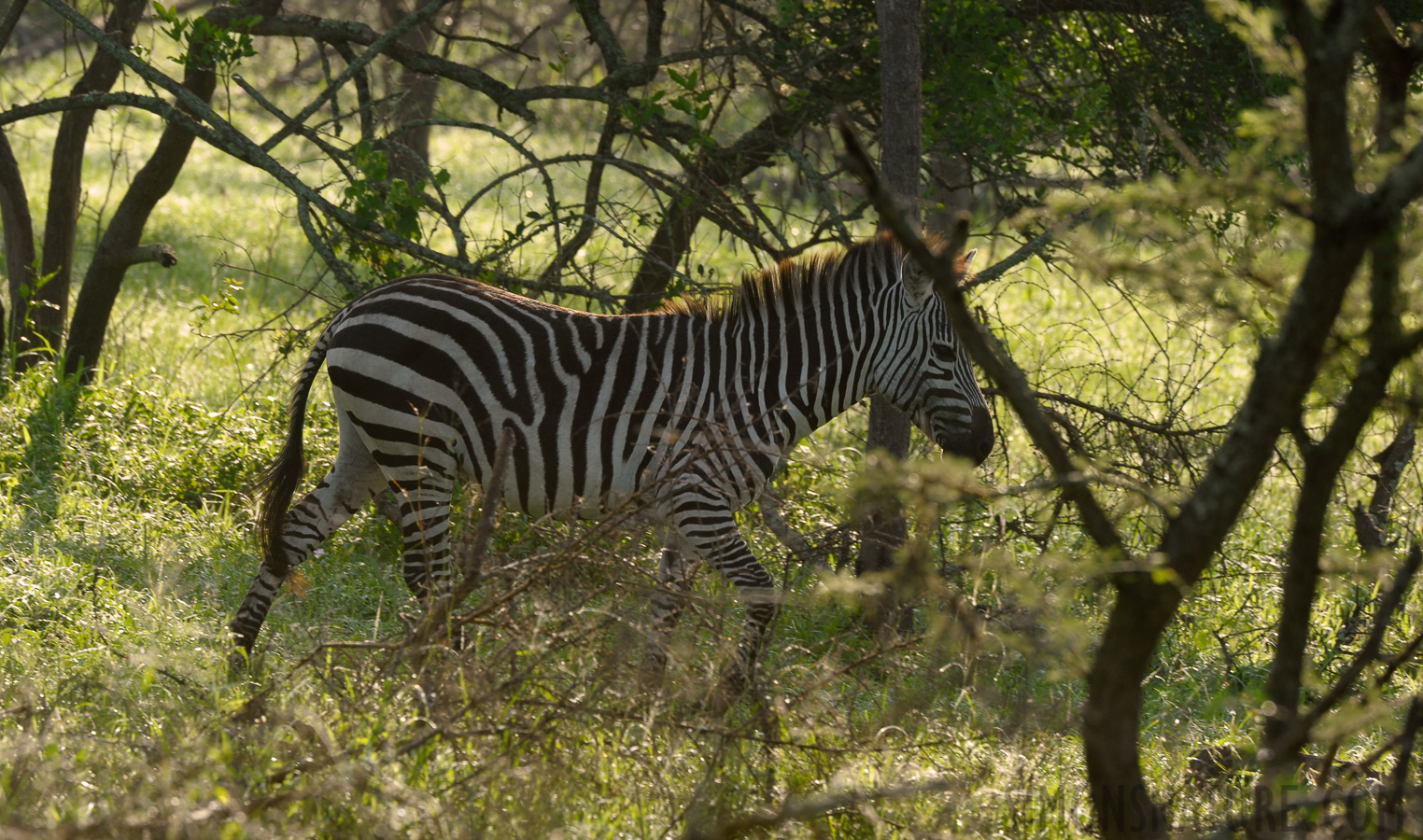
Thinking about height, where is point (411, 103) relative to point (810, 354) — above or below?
above

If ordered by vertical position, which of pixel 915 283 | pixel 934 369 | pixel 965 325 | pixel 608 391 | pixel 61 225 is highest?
pixel 61 225

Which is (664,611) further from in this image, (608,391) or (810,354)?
(810,354)

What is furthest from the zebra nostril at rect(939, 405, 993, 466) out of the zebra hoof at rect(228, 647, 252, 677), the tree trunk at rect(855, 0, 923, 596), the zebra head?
the zebra hoof at rect(228, 647, 252, 677)

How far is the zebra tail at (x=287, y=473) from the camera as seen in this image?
472 centimetres

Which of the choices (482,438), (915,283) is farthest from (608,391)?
(915,283)

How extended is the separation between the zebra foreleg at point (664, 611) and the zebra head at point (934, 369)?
1.14m

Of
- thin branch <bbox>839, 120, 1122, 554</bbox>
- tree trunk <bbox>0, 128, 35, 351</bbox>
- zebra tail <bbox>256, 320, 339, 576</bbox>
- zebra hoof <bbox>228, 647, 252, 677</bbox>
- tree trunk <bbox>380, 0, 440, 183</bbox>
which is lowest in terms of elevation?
zebra hoof <bbox>228, 647, 252, 677</bbox>

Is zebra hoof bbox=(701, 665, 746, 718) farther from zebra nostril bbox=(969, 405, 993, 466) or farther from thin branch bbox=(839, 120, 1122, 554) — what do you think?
zebra nostril bbox=(969, 405, 993, 466)

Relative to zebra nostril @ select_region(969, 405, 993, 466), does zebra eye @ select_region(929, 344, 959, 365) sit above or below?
above

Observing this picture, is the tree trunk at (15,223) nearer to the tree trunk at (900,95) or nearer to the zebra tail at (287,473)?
the zebra tail at (287,473)

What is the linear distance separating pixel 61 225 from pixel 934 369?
6107 mm

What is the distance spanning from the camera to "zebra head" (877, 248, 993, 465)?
467 centimetres

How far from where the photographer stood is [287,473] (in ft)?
15.8

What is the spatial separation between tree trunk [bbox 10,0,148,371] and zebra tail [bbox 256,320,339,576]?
11.4 feet
